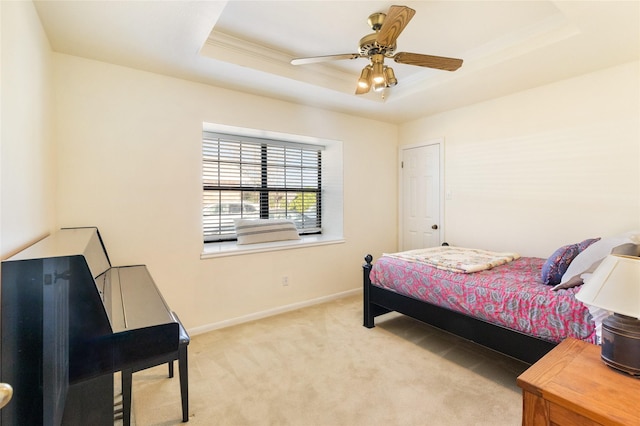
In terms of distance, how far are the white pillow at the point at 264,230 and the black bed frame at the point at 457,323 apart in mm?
1151

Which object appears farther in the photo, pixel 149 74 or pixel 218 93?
pixel 218 93

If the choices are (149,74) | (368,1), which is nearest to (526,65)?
(368,1)

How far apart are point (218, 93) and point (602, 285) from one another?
309cm

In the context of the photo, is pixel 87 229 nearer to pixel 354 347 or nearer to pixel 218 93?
pixel 218 93

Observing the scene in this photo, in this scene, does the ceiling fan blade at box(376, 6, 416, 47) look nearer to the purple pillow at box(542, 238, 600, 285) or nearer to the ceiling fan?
the ceiling fan

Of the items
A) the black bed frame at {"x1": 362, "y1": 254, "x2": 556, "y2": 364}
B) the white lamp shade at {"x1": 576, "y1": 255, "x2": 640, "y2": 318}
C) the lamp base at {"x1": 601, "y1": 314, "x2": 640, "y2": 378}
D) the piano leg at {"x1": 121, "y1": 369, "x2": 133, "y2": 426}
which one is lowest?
the piano leg at {"x1": 121, "y1": 369, "x2": 133, "y2": 426}

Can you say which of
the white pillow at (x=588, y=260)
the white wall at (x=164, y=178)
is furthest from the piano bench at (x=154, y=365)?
the white pillow at (x=588, y=260)

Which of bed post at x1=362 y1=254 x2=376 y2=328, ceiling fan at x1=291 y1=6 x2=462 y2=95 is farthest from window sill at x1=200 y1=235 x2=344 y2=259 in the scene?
ceiling fan at x1=291 y1=6 x2=462 y2=95

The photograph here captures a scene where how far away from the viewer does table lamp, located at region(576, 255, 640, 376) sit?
39.0 inches

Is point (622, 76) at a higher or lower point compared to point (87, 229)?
higher

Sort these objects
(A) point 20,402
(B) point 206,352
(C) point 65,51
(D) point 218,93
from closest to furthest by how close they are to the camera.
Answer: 1. (A) point 20,402
2. (C) point 65,51
3. (B) point 206,352
4. (D) point 218,93

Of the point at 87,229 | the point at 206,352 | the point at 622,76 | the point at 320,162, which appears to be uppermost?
the point at 622,76

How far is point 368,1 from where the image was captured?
1985 mm

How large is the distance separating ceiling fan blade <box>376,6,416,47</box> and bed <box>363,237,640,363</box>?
1699 millimetres
